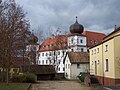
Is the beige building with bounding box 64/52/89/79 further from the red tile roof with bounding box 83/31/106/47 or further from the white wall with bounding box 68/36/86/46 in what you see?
the red tile roof with bounding box 83/31/106/47

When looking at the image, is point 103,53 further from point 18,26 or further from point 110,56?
point 18,26

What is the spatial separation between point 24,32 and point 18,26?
1.95m

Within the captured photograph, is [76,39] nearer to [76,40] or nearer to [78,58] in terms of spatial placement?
[76,40]

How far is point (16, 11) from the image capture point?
1209 inches

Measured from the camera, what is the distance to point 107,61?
34250 millimetres

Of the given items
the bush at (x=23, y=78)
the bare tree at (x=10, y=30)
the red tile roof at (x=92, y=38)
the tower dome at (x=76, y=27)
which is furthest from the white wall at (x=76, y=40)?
the bare tree at (x=10, y=30)

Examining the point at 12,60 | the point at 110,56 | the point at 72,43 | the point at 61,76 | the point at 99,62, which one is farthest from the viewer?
the point at 72,43

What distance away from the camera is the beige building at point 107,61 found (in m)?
30.6

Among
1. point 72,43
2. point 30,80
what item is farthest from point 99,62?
point 72,43

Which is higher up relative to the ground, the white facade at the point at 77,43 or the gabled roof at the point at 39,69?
the white facade at the point at 77,43

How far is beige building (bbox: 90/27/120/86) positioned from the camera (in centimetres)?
3060

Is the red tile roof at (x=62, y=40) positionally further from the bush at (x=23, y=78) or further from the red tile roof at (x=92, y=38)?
the bush at (x=23, y=78)

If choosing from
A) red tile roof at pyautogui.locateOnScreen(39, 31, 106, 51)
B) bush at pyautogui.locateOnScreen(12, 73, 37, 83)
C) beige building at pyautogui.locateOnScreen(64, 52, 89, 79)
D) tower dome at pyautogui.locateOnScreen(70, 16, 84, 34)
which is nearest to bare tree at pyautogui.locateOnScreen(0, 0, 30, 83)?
bush at pyautogui.locateOnScreen(12, 73, 37, 83)

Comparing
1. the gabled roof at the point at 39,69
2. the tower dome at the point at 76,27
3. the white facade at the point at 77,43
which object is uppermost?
the tower dome at the point at 76,27
